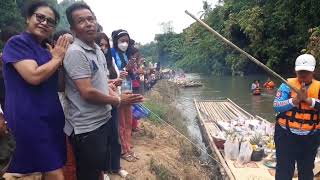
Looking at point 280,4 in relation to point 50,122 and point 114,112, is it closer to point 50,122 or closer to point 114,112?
point 114,112

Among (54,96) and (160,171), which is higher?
(54,96)

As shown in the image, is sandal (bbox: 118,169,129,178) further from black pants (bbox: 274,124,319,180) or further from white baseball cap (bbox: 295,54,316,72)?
white baseball cap (bbox: 295,54,316,72)

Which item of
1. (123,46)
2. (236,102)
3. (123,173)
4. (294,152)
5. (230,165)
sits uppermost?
(123,46)

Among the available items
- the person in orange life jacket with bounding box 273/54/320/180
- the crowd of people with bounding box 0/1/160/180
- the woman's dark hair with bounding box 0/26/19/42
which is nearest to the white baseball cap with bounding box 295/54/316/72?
the person in orange life jacket with bounding box 273/54/320/180

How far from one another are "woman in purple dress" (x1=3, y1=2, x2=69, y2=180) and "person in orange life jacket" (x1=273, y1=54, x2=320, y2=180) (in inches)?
82.7

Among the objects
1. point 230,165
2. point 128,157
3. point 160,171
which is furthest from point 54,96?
point 230,165

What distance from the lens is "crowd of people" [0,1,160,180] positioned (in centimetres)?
209

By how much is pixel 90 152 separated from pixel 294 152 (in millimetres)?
2076

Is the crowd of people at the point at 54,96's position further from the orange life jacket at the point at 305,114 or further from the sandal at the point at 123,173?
the orange life jacket at the point at 305,114

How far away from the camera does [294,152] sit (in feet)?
11.6

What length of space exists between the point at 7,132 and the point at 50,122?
0.26m

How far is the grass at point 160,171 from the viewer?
4.49 meters

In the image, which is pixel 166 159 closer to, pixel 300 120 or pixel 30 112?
pixel 300 120

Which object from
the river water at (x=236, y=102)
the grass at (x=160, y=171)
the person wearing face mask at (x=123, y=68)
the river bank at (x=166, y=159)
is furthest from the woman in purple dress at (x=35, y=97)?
the river water at (x=236, y=102)
